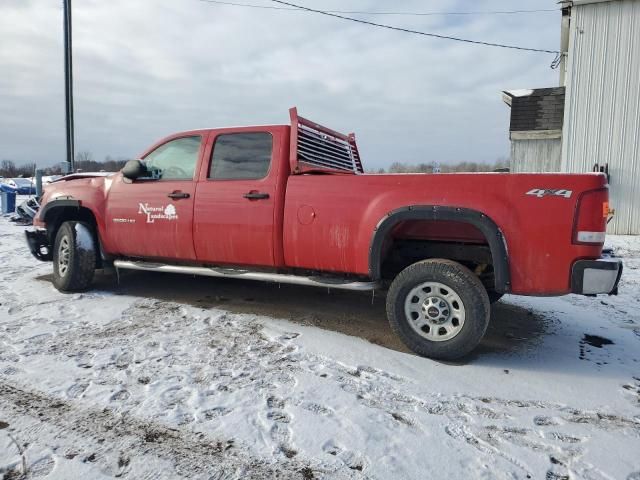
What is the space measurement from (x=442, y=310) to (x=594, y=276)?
1093 millimetres

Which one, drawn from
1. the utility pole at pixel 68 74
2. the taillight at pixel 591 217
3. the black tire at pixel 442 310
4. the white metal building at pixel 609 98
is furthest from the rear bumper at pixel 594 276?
the utility pole at pixel 68 74

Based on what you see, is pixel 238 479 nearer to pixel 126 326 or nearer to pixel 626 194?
pixel 126 326

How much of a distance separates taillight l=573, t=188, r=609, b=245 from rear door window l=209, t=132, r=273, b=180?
8.85ft

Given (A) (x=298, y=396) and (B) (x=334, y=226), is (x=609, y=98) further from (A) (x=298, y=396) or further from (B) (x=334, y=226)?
(A) (x=298, y=396)

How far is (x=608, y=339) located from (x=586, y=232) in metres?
1.66

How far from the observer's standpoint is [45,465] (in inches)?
86.7

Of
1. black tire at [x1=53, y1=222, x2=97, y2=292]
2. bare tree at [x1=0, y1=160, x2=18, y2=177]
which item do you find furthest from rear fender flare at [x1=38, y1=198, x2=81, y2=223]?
bare tree at [x1=0, y1=160, x2=18, y2=177]

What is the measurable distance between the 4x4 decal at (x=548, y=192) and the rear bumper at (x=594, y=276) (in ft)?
1.61

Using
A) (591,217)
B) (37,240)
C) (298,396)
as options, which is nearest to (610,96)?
(591,217)

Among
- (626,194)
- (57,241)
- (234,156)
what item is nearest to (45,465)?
(234,156)

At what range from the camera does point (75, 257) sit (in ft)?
17.5

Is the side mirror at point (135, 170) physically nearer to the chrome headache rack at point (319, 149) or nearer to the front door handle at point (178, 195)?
the front door handle at point (178, 195)

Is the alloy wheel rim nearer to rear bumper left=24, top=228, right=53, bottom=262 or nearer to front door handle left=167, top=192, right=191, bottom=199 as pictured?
front door handle left=167, top=192, right=191, bottom=199

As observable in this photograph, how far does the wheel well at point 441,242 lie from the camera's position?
3432 mm
